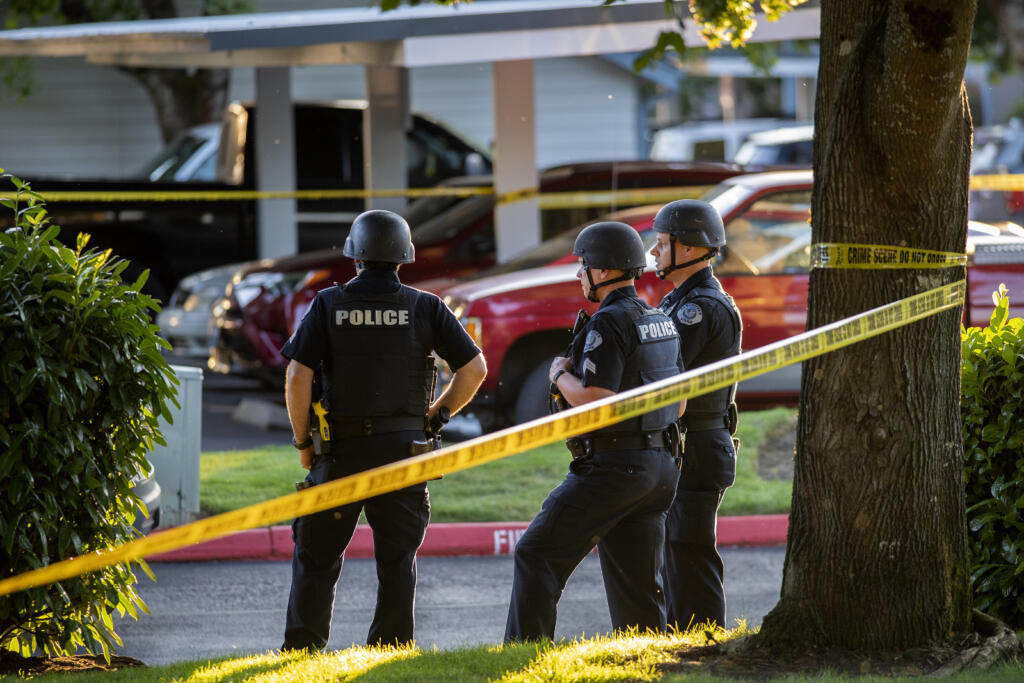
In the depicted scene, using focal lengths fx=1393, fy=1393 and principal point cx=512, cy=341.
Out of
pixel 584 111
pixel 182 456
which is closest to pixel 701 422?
pixel 182 456

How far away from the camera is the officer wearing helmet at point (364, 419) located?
17.6 ft

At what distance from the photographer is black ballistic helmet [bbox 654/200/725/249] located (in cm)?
594

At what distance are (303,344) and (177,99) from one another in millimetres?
14047

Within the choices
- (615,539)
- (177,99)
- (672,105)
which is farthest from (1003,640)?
(672,105)

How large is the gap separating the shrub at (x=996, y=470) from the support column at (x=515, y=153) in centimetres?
661

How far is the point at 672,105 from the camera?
42438mm

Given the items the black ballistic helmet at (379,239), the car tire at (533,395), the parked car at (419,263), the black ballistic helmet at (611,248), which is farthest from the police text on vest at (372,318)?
the parked car at (419,263)

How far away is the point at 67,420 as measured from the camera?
15.7 ft

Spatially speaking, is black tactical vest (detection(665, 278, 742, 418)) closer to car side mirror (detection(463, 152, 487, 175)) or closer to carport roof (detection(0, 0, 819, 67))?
carport roof (detection(0, 0, 819, 67))

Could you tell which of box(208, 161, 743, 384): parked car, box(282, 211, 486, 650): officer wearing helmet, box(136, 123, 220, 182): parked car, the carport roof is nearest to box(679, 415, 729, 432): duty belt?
box(282, 211, 486, 650): officer wearing helmet

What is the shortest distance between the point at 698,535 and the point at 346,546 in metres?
1.44

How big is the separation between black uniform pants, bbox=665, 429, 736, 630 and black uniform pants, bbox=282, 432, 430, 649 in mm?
1076

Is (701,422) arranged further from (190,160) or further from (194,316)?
(190,160)

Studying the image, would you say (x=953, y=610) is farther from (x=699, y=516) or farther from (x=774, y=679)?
(x=699, y=516)
